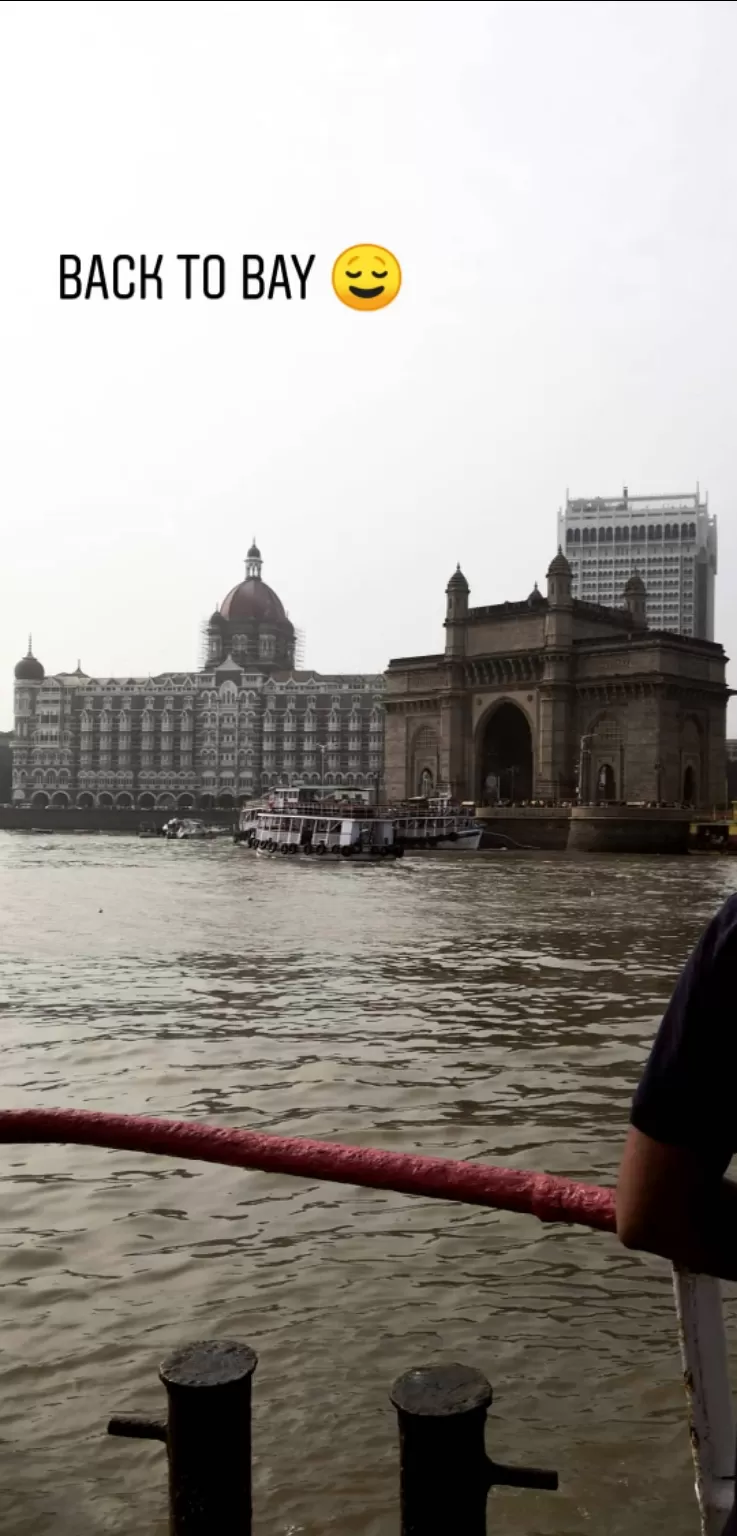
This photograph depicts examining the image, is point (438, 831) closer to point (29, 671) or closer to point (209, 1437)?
point (209, 1437)

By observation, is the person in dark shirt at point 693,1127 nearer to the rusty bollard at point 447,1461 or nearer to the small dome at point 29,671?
the rusty bollard at point 447,1461

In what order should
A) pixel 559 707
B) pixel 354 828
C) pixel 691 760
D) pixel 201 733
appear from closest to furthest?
pixel 354 828 < pixel 691 760 < pixel 559 707 < pixel 201 733

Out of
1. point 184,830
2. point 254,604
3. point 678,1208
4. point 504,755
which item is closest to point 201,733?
point 254,604

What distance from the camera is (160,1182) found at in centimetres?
598

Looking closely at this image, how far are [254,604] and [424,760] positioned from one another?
1828 inches

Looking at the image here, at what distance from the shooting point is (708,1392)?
1.70m

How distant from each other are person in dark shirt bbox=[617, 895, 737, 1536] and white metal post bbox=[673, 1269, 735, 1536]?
168 mm

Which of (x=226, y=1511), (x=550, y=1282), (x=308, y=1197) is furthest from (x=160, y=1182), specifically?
(x=226, y=1511)

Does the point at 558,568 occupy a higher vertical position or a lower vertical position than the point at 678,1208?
higher

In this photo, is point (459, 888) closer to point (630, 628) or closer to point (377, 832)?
point (377, 832)

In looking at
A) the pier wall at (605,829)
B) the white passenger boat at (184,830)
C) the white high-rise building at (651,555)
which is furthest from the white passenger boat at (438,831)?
A: the white high-rise building at (651,555)

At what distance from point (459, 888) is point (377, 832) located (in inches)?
661

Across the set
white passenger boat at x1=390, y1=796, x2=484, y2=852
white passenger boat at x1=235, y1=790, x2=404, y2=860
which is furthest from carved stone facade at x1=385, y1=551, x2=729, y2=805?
white passenger boat at x1=235, y1=790, x2=404, y2=860

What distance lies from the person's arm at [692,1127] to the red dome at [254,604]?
112265mm
